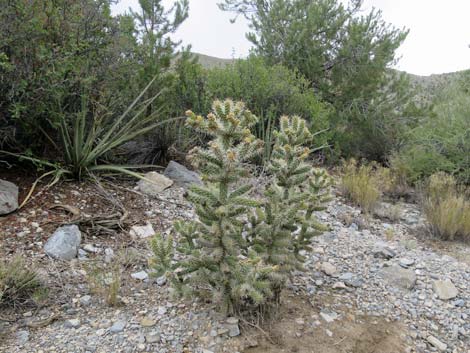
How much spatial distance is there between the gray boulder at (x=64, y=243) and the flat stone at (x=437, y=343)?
9.03 ft

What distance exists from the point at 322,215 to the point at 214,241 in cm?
Result: 292

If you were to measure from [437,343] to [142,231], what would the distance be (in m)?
2.58

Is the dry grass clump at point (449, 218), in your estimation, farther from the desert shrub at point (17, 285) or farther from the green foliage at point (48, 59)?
the desert shrub at point (17, 285)

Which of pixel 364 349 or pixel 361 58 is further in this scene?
pixel 361 58

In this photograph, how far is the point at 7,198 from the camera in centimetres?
385

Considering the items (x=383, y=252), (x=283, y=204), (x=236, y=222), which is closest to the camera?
(x=236, y=222)

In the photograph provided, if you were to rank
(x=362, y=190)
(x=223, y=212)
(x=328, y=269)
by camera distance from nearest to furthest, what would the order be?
(x=223, y=212) < (x=328, y=269) < (x=362, y=190)

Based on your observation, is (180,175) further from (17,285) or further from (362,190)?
(17,285)

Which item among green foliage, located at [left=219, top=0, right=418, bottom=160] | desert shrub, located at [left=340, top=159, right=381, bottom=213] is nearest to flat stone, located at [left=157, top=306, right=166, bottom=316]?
desert shrub, located at [left=340, top=159, right=381, bottom=213]

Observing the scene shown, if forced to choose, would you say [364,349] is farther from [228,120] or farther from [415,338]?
[228,120]

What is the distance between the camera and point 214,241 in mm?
2561

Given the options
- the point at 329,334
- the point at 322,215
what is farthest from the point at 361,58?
the point at 329,334

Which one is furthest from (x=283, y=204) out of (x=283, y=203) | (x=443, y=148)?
(x=443, y=148)

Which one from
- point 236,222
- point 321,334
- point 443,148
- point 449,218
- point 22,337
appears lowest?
point 22,337
